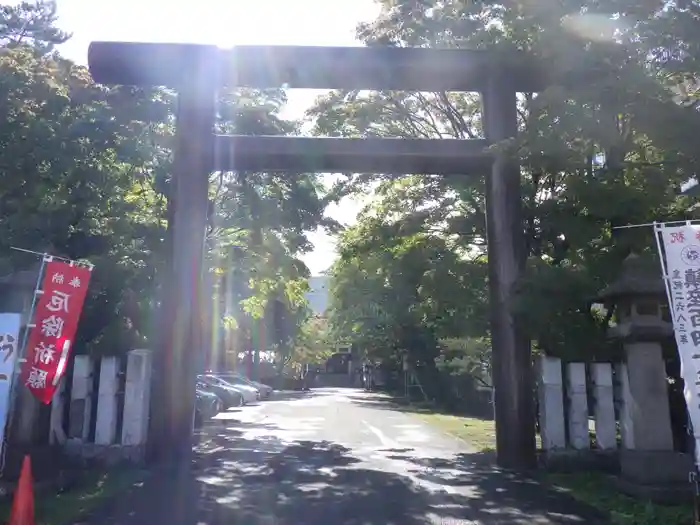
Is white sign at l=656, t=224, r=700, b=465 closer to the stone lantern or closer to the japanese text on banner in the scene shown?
the japanese text on banner

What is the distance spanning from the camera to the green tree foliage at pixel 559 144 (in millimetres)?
9273

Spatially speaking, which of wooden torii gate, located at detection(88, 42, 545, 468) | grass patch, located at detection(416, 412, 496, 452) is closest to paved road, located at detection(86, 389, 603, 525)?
grass patch, located at detection(416, 412, 496, 452)

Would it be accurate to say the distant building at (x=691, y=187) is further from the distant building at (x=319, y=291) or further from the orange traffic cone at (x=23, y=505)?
the distant building at (x=319, y=291)

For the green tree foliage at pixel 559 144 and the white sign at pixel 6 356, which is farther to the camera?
the green tree foliage at pixel 559 144

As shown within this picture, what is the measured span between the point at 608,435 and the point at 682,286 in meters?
4.43

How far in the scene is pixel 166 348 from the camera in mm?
11633

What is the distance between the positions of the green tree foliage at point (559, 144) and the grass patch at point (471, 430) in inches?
106

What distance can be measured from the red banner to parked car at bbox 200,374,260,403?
21.0 metres

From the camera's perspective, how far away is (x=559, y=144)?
9422mm

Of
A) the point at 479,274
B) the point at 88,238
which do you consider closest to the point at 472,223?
Answer: the point at 479,274

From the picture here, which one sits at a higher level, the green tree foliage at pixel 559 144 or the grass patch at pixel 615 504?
the green tree foliage at pixel 559 144

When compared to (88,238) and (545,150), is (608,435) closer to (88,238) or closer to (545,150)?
(545,150)

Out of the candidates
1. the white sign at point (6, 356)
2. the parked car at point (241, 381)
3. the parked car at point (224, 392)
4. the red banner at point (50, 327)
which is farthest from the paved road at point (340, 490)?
the parked car at point (241, 381)

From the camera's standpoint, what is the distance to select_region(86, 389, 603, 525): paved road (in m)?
7.72
